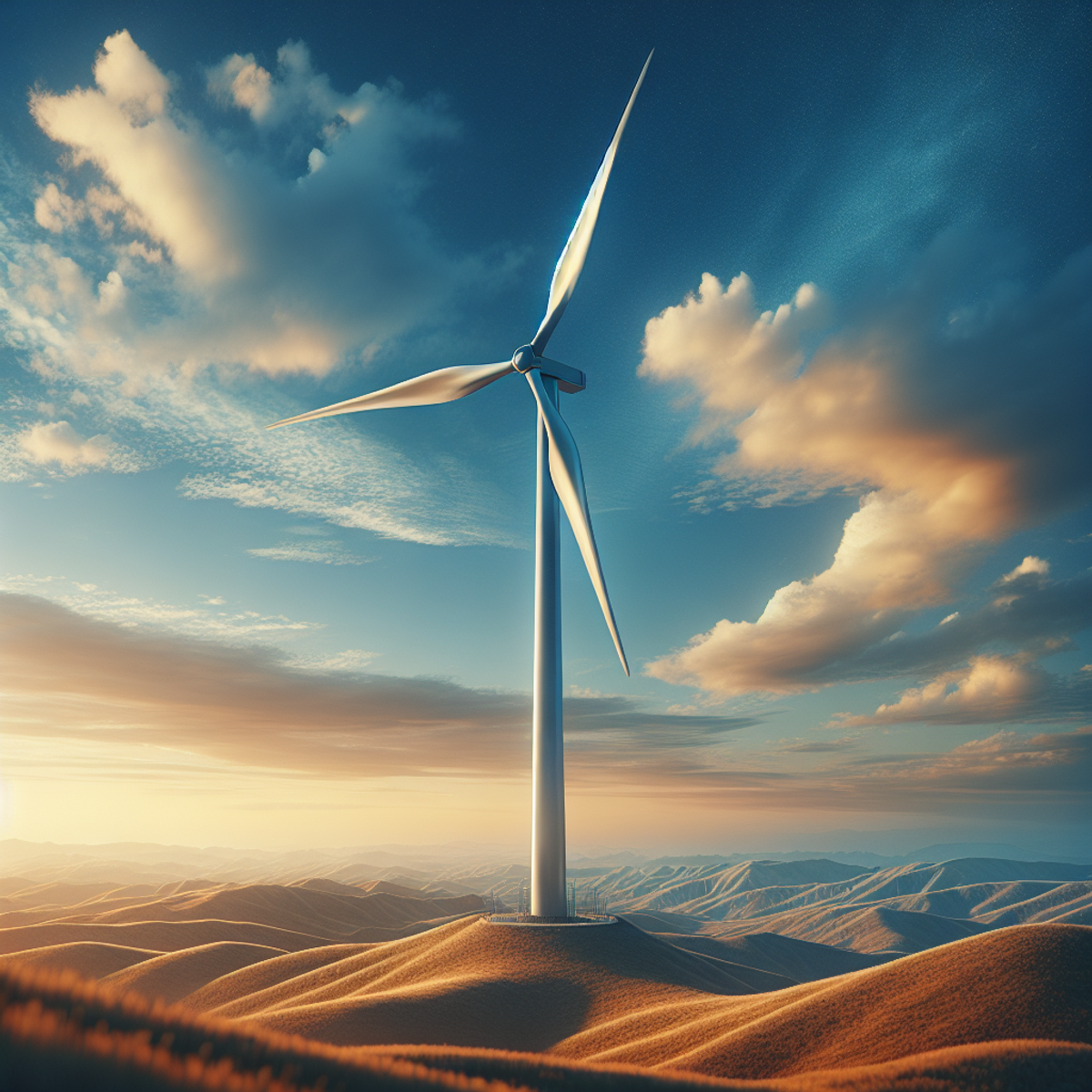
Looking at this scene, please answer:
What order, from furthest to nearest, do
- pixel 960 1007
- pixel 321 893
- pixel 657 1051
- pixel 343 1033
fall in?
pixel 321 893, pixel 343 1033, pixel 657 1051, pixel 960 1007

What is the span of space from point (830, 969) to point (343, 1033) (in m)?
132

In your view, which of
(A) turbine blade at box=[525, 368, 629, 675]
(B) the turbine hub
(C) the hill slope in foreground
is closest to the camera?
(C) the hill slope in foreground

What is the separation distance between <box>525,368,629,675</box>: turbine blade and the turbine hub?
6.96ft

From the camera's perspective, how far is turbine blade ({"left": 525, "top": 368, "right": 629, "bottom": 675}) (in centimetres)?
4509

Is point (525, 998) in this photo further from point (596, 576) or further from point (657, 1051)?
point (596, 576)

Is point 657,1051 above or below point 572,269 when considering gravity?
below

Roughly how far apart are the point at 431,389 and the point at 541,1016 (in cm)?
4086

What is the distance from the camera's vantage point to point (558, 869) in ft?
166

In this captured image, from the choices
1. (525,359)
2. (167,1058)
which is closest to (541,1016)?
(167,1058)

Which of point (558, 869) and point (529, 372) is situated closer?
point (558, 869)

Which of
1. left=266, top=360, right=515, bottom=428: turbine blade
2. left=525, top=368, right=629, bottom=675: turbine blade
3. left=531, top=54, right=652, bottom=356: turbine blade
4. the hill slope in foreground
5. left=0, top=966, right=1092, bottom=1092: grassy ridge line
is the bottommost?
the hill slope in foreground

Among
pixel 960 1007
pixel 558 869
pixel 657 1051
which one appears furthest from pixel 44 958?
pixel 960 1007

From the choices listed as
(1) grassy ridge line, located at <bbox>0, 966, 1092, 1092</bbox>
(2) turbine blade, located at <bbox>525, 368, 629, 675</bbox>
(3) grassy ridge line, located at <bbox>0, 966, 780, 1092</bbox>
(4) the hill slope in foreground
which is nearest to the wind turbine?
(2) turbine blade, located at <bbox>525, 368, 629, 675</bbox>

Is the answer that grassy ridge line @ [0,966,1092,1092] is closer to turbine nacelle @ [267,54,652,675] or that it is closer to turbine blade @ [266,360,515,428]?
turbine nacelle @ [267,54,652,675]
